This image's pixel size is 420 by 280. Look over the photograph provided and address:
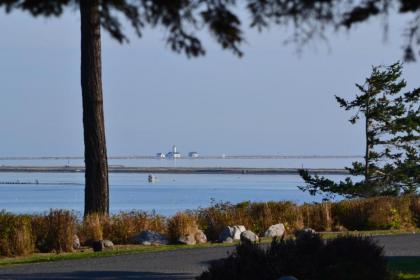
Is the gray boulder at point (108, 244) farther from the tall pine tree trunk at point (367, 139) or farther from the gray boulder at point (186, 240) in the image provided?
the tall pine tree trunk at point (367, 139)

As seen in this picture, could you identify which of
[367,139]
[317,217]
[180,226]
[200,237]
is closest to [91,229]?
[180,226]

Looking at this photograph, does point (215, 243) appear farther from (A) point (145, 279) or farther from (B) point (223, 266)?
(B) point (223, 266)

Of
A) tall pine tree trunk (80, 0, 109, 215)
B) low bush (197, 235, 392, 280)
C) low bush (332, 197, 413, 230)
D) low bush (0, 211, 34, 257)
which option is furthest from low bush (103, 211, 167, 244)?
low bush (197, 235, 392, 280)

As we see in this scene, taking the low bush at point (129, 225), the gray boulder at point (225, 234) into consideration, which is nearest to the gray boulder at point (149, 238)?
the low bush at point (129, 225)

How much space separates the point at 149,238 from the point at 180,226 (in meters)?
0.90

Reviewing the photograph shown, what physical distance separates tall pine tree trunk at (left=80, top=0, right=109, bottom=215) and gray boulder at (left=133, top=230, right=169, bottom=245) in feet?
6.44

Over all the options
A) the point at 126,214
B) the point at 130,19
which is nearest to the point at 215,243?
the point at 126,214

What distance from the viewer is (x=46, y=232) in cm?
A: 1930

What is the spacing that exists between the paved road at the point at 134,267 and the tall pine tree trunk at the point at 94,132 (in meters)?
4.55

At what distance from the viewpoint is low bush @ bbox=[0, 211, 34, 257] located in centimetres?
1862

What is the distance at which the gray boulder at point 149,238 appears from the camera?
66.2 feet

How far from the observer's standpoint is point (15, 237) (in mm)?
18719

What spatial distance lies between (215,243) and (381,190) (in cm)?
1828

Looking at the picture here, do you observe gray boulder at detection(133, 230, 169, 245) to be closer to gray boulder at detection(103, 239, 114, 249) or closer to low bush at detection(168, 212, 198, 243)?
low bush at detection(168, 212, 198, 243)
